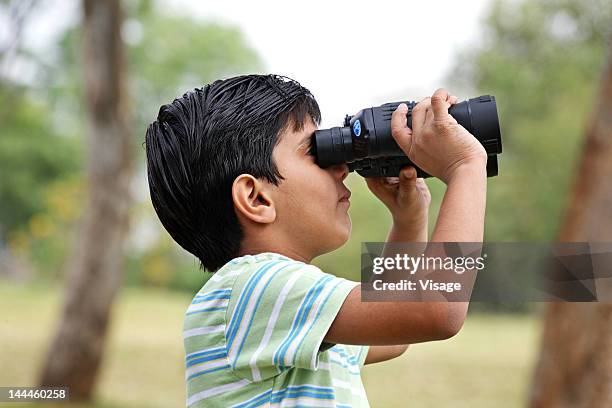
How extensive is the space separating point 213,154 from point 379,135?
7.8 inches

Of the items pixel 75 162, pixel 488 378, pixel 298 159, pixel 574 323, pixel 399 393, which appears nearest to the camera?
pixel 298 159

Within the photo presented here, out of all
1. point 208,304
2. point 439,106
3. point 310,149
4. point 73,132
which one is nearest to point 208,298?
point 208,304

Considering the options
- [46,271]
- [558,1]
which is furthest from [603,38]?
[46,271]

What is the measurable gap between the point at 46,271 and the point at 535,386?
11419 mm

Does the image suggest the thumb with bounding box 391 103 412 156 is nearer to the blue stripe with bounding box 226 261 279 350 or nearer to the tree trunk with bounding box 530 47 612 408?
the blue stripe with bounding box 226 261 279 350

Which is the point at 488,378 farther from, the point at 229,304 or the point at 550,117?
the point at 229,304

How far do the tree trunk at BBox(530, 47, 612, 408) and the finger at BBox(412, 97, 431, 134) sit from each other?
7.35 ft

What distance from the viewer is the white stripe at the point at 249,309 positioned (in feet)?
2.98

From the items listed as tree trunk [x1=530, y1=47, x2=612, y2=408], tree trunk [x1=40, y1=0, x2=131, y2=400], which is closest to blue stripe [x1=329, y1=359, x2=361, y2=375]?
tree trunk [x1=530, y1=47, x2=612, y2=408]

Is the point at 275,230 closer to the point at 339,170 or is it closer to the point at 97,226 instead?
the point at 339,170

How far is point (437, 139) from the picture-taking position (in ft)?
3.01

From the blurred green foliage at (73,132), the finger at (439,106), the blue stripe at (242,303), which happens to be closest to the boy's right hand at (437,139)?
the finger at (439,106)

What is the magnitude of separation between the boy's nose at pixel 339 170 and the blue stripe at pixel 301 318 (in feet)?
0.61

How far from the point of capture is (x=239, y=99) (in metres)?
1.02
